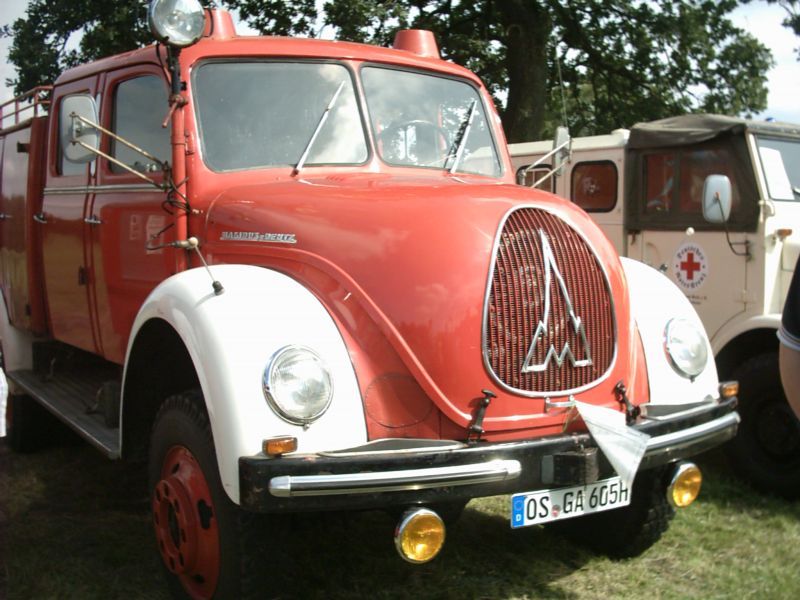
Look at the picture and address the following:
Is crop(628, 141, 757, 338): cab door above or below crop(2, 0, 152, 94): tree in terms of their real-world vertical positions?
below

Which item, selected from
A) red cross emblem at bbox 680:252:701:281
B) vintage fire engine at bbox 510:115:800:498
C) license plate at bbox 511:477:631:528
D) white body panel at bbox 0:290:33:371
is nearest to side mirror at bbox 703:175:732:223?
vintage fire engine at bbox 510:115:800:498

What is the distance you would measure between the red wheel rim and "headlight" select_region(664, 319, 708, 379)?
1.93m

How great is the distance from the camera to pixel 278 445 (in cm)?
270

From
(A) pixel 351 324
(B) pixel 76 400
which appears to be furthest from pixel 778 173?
(B) pixel 76 400

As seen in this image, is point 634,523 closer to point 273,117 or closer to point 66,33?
point 273,117

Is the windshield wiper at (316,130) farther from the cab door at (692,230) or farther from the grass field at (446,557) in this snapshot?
the cab door at (692,230)

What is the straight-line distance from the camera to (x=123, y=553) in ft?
13.4

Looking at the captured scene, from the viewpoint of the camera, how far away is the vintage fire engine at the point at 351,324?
111 inches

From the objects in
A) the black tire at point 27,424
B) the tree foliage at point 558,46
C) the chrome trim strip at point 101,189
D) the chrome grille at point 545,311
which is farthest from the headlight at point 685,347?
the tree foliage at point 558,46

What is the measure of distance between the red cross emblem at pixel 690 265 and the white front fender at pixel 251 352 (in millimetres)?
3747

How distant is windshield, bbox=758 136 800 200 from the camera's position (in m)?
5.77

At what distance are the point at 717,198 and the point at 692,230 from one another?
53 centimetres

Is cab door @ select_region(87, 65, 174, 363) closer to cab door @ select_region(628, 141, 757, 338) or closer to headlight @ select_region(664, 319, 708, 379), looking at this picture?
headlight @ select_region(664, 319, 708, 379)

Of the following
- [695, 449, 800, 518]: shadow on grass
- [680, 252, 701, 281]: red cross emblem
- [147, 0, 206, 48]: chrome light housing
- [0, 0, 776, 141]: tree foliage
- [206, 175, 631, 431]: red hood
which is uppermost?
[0, 0, 776, 141]: tree foliage
